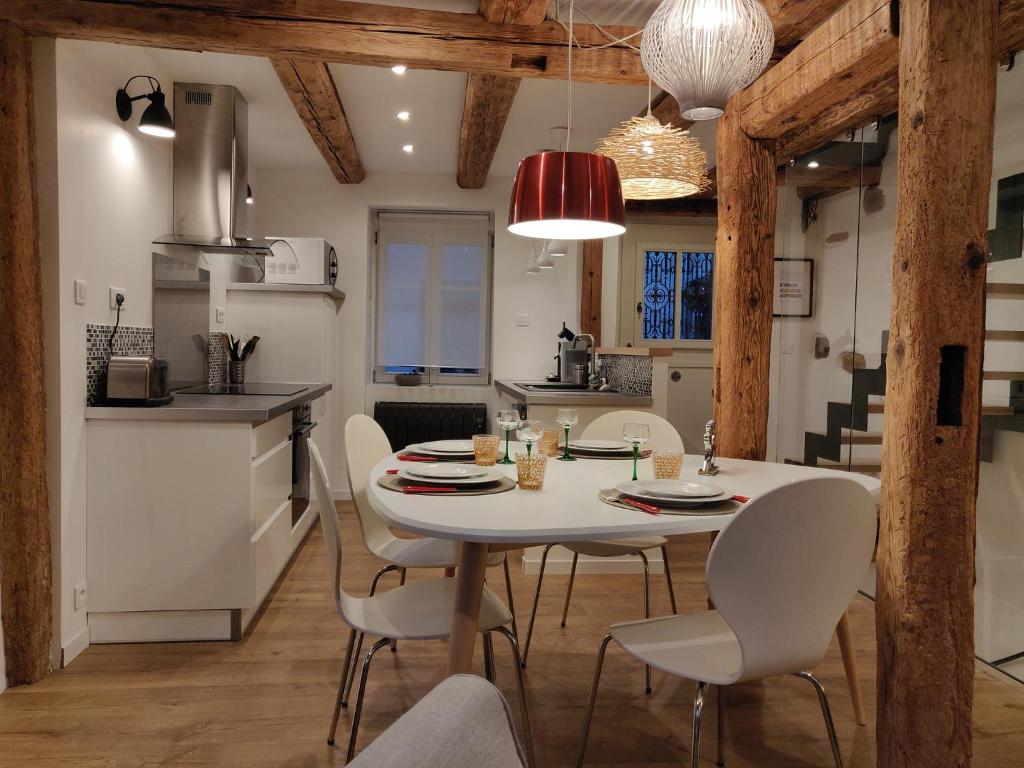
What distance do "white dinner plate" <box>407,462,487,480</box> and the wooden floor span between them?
2.63ft

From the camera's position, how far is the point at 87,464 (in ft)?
Result: 8.79

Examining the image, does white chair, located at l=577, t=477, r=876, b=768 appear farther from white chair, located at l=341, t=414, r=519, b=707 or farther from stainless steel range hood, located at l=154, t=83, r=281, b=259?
stainless steel range hood, located at l=154, t=83, r=281, b=259

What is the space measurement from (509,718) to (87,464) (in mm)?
2548

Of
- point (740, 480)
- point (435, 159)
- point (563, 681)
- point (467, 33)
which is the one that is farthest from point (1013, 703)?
point (435, 159)

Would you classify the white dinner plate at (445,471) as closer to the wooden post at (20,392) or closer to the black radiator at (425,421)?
the wooden post at (20,392)

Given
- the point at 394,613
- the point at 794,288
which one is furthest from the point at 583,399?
the point at 394,613

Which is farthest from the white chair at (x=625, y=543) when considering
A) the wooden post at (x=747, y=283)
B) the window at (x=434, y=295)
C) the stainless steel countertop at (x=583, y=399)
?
the window at (x=434, y=295)

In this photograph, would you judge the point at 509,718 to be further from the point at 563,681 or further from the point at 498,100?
the point at 498,100

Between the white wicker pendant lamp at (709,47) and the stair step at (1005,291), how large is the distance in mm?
1497

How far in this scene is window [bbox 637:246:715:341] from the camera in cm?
659

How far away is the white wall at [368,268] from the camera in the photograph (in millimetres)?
5445

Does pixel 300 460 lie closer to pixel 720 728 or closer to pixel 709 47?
pixel 720 728

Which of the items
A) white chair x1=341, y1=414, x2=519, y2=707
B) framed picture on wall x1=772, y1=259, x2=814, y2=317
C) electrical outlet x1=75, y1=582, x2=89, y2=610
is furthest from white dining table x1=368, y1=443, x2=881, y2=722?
framed picture on wall x1=772, y1=259, x2=814, y2=317

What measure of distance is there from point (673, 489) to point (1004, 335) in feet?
5.39
